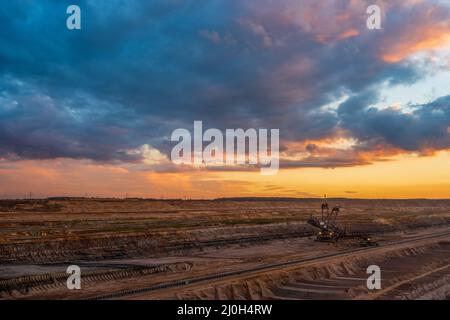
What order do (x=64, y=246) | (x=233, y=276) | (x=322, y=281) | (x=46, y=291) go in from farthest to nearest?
(x=64, y=246) < (x=322, y=281) < (x=233, y=276) < (x=46, y=291)

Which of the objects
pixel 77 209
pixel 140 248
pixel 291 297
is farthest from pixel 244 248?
pixel 77 209

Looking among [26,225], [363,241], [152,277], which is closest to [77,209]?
[26,225]

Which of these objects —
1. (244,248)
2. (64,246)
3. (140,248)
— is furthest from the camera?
(244,248)

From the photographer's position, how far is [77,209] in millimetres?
119688

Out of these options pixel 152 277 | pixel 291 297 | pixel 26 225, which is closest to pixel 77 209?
pixel 26 225

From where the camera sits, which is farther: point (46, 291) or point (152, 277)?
point (152, 277)
